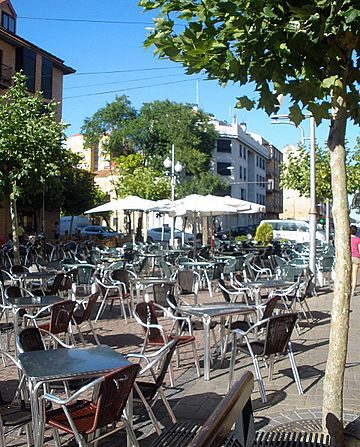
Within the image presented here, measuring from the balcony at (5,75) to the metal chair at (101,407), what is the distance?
102ft

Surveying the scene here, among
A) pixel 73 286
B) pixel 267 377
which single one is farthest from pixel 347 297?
pixel 73 286

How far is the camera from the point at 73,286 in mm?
10273

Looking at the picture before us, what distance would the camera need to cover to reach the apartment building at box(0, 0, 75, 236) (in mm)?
33125

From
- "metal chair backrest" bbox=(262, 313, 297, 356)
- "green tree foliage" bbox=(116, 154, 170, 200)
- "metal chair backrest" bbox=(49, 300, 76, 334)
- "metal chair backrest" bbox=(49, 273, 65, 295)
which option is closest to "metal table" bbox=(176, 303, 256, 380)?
"metal chair backrest" bbox=(262, 313, 297, 356)

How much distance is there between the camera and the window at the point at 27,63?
114 ft

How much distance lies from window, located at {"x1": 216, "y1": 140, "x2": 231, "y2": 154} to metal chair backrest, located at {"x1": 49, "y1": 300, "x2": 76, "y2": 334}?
59.3 meters

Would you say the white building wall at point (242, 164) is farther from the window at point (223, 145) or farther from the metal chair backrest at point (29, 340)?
the metal chair backrest at point (29, 340)

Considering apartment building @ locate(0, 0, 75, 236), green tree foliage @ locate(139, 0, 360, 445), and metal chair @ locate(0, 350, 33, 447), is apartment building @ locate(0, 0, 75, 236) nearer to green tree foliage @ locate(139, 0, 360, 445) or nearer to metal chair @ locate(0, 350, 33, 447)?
metal chair @ locate(0, 350, 33, 447)

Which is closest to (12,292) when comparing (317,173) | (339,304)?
(339,304)

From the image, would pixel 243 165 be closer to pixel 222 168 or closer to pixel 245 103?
pixel 222 168

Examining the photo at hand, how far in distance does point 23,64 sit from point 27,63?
33 centimetres

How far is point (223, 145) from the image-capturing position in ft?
214

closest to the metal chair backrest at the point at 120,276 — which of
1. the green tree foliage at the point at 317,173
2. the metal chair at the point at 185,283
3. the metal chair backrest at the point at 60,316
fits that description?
the metal chair at the point at 185,283

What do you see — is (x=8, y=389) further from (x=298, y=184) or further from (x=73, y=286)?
(x=298, y=184)
